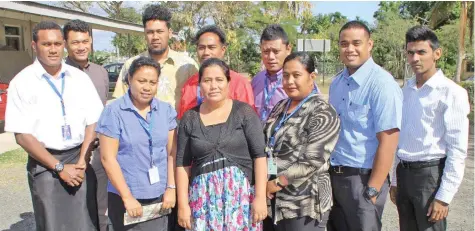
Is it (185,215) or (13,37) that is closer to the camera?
(185,215)

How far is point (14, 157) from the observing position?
817 cm

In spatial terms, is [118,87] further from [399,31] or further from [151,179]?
A: [399,31]

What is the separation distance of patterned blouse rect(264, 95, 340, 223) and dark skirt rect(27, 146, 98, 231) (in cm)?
159

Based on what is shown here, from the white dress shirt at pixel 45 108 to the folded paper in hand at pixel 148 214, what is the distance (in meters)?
0.79

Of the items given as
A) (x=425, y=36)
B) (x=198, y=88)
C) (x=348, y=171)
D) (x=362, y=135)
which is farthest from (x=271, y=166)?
(x=425, y=36)

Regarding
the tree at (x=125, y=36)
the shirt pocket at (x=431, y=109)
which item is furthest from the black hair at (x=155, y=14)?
the tree at (x=125, y=36)

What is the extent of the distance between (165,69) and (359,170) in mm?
1909

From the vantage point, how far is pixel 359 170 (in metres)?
3.01

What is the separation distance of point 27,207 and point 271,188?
4068 mm

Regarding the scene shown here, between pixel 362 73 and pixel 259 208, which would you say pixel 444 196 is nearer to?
pixel 362 73

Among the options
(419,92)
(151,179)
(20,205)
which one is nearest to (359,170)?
(419,92)

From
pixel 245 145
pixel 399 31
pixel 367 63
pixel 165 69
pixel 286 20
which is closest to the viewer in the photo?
pixel 245 145

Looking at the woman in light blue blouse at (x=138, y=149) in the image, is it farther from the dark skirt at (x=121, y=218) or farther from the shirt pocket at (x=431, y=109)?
the shirt pocket at (x=431, y=109)

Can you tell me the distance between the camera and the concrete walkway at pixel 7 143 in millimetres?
8922
